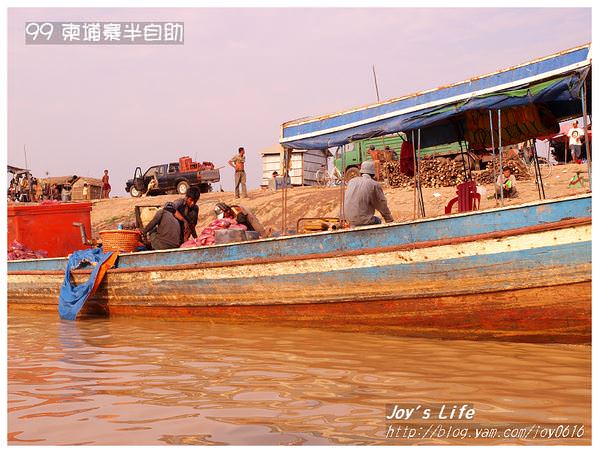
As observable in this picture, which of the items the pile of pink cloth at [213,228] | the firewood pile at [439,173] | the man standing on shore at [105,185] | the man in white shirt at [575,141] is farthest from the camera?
the man standing on shore at [105,185]

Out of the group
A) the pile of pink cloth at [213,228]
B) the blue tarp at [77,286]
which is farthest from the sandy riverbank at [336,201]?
the blue tarp at [77,286]

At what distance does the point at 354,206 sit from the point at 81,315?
5.03m

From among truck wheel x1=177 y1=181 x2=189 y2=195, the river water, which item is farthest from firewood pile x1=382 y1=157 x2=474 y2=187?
the river water

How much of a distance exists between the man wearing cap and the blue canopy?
2.59 feet

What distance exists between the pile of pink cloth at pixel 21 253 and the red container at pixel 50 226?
144 mm

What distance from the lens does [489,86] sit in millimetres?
7496

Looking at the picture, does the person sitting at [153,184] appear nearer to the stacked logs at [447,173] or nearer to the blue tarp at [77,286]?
the stacked logs at [447,173]

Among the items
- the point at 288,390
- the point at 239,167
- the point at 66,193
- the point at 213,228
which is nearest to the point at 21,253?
the point at 213,228

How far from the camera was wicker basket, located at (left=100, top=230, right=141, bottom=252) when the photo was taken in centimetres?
1050

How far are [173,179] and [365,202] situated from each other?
1039 inches

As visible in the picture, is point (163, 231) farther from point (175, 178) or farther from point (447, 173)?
point (175, 178)

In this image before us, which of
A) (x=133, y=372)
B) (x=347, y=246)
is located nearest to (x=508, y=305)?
(x=347, y=246)

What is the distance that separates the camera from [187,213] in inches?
429

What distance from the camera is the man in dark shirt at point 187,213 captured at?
1075cm
